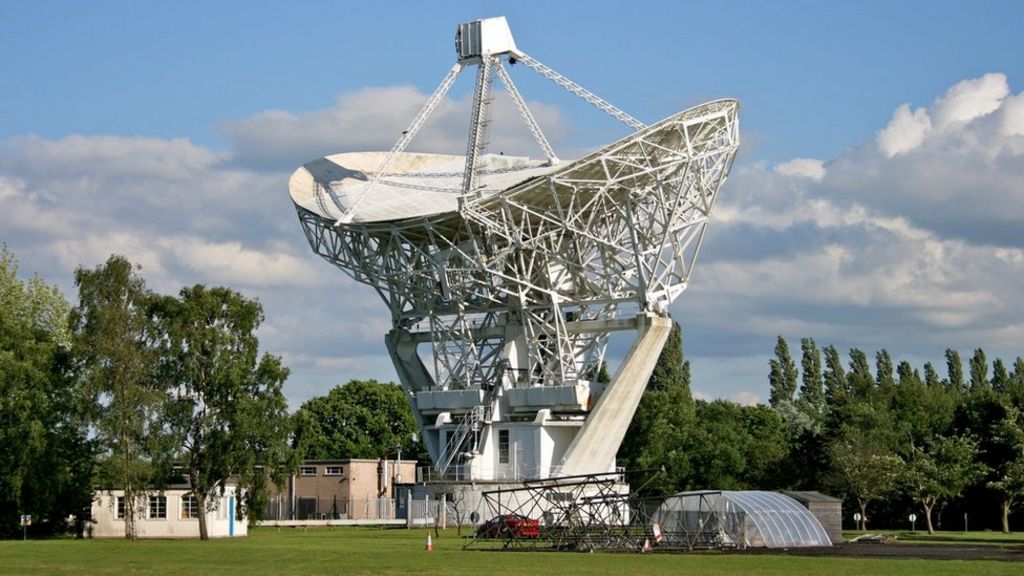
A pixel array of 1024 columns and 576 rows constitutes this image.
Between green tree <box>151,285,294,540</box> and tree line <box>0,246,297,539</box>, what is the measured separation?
48 mm

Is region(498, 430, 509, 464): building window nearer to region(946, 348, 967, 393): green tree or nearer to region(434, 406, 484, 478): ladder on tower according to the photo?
region(434, 406, 484, 478): ladder on tower

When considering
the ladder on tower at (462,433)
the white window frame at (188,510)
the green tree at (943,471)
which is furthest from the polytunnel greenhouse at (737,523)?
the green tree at (943,471)

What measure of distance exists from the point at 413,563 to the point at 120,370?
25558 millimetres

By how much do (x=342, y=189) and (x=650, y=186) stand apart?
1827 centimetres

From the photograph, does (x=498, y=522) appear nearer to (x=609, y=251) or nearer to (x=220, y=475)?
(x=220, y=475)

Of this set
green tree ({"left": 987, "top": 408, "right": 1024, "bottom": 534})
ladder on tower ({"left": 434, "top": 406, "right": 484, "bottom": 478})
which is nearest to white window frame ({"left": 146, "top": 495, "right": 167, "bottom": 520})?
ladder on tower ({"left": 434, "top": 406, "right": 484, "bottom": 478})

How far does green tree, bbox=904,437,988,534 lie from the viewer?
7744 cm

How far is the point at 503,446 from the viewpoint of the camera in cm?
7575

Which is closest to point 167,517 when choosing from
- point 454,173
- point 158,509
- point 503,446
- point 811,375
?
point 158,509

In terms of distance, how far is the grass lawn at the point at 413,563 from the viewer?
3488cm

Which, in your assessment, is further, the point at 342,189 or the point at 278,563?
the point at 342,189

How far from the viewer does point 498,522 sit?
177ft

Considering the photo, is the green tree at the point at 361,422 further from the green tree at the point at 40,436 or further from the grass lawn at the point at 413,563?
the grass lawn at the point at 413,563

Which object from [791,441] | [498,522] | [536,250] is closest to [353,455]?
[791,441]
